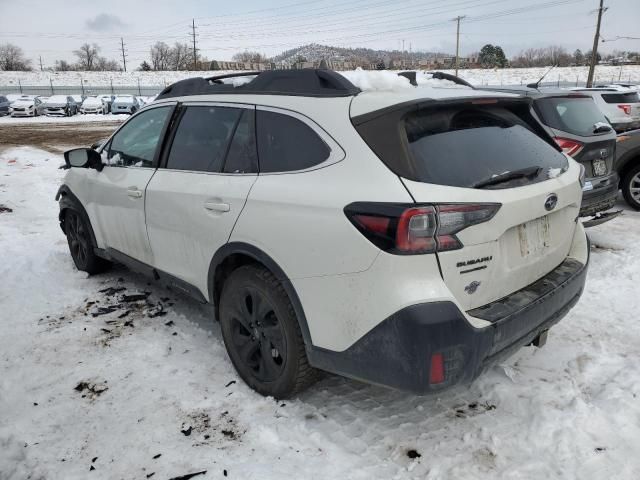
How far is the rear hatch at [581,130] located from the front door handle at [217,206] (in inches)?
168

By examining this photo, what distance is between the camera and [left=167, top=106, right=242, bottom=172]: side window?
3.26m

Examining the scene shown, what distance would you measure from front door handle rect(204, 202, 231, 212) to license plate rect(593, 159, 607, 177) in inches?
179

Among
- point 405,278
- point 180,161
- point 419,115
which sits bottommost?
point 405,278

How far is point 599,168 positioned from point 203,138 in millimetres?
4591

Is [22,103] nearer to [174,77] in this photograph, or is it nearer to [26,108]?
[26,108]

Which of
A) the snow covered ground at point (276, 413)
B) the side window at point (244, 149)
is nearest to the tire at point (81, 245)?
the snow covered ground at point (276, 413)

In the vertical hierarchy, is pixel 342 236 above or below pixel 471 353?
above

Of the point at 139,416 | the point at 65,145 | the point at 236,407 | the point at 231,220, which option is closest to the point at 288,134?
the point at 231,220

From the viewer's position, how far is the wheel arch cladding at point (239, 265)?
2.65 metres

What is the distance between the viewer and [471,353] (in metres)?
2.32

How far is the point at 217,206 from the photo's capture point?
309 cm

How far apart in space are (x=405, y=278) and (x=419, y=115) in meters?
0.81

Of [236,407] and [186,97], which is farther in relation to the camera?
[186,97]

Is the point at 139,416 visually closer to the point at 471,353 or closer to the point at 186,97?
the point at 471,353
